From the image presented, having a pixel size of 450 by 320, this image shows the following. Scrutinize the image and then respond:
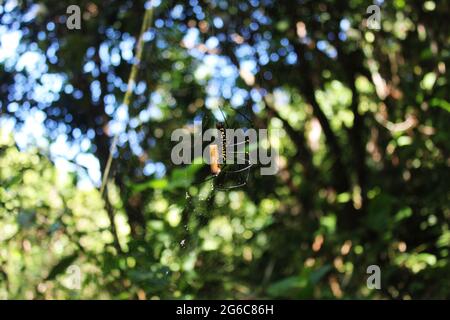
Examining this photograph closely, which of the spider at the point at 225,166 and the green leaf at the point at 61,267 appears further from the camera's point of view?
the green leaf at the point at 61,267

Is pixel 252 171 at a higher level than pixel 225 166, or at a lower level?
lower

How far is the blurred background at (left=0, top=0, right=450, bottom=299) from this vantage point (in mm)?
2551

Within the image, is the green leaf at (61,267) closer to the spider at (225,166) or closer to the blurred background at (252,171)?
the blurred background at (252,171)

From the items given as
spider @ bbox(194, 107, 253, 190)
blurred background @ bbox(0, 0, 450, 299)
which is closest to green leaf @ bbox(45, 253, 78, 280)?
blurred background @ bbox(0, 0, 450, 299)

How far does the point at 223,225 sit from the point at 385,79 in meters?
1.39

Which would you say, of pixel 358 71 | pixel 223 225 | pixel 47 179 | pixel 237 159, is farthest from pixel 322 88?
pixel 237 159

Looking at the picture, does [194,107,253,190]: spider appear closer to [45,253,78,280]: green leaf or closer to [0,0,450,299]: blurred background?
[0,0,450,299]: blurred background

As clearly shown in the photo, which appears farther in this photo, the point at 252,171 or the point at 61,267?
the point at 252,171

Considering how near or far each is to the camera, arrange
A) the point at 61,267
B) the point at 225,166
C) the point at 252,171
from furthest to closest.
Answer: the point at 252,171
the point at 61,267
the point at 225,166

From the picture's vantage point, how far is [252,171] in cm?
321

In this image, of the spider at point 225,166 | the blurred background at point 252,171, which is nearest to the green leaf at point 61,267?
the blurred background at point 252,171

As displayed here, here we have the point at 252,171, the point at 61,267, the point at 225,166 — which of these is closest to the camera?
the point at 225,166

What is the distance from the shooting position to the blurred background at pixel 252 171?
2551 mm

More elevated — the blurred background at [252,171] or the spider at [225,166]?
the spider at [225,166]
